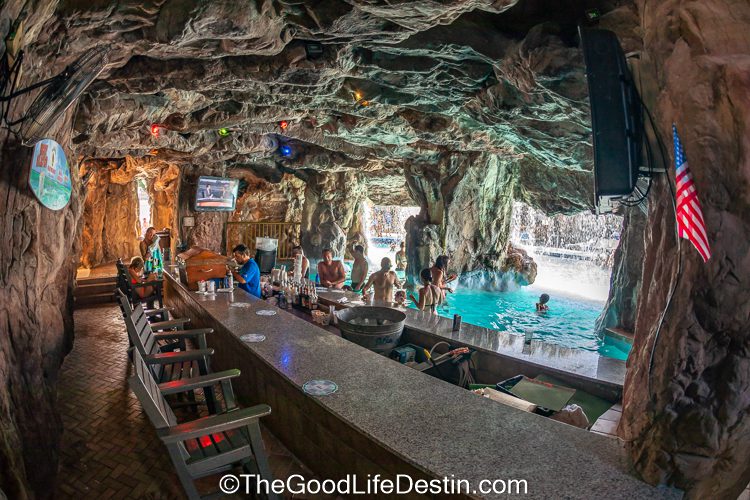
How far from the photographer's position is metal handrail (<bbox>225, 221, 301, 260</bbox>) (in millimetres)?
17234

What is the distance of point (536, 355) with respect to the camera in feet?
10.5

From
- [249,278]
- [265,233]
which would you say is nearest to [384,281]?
[249,278]

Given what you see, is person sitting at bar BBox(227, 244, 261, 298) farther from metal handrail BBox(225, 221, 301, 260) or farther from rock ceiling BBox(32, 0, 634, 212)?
metal handrail BBox(225, 221, 301, 260)

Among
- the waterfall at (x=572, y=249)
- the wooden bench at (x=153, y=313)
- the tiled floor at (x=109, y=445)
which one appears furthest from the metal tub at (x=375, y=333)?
the waterfall at (x=572, y=249)

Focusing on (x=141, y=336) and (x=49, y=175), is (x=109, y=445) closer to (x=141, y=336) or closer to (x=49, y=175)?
(x=141, y=336)

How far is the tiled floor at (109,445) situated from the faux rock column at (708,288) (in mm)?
2240

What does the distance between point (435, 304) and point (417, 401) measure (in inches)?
165

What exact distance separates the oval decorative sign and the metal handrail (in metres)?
12.6

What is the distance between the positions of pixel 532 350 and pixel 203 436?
2627 mm

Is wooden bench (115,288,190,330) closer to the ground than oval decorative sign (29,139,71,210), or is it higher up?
closer to the ground

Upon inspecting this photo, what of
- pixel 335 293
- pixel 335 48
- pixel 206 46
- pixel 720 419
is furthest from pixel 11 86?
pixel 720 419

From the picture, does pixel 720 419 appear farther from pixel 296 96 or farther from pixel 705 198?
pixel 296 96

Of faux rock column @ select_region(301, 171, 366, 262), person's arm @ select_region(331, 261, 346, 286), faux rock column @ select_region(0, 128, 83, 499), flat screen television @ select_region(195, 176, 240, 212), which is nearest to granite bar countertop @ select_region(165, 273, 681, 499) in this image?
faux rock column @ select_region(0, 128, 83, 499)

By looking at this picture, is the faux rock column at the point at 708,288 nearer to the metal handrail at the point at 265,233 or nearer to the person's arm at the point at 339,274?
the person's arm at the point at 339,274
